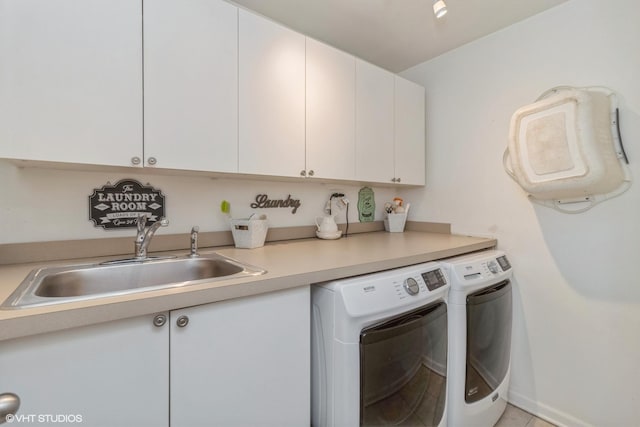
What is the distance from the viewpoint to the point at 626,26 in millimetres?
1404

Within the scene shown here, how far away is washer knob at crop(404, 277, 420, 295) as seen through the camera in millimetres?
1143

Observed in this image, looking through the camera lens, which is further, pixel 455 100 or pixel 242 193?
pixel 455 100

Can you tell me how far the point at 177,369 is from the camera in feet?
2.64

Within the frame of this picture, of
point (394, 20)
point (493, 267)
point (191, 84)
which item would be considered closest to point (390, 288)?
point (493, 267)

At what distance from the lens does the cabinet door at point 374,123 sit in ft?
6.09

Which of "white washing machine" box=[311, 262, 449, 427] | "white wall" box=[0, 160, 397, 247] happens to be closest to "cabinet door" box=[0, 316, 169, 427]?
"white washing machine" box=[311, 262, 449, 427]

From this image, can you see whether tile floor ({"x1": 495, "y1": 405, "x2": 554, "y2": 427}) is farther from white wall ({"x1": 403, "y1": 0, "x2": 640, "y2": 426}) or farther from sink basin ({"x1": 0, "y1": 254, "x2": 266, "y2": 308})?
sink basin ({"x1": 0, "y1": 254, "x2": 266, "y2": 308})

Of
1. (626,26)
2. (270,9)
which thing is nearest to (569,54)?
(626,26)

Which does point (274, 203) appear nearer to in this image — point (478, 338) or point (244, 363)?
point (244, 363)

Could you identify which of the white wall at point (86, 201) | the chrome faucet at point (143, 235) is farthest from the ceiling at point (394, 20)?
the chrome faucet at point (143, 235)

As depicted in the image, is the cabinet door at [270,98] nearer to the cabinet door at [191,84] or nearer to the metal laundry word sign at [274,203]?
the cabinet door at [191,84]

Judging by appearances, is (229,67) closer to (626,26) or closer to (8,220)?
(8,220)

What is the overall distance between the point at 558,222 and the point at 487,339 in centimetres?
80

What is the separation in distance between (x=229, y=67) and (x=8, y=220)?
1.12 metres
